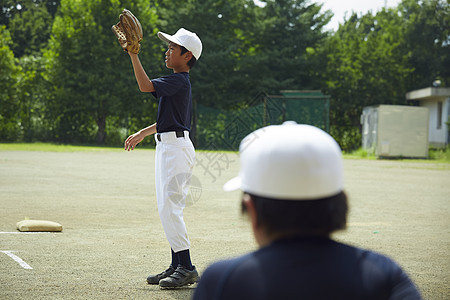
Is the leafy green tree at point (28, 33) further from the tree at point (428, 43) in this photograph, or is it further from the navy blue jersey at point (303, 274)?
the navy blue jersey at point (303, 274)

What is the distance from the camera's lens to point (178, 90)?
5621mm

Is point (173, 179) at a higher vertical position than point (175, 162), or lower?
lower

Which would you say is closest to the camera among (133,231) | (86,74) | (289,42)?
(133,231)

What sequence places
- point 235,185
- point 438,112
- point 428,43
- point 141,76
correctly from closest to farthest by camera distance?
point 235,185 < point 141,76 < point 438,112 < point 428,43

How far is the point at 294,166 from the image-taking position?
64.8 inches

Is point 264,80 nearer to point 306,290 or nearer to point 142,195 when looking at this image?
point 142,195

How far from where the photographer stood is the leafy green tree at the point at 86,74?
39.4 meters

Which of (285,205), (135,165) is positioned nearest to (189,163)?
(285,205)

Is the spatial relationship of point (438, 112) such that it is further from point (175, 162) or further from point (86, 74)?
point (175, 162)

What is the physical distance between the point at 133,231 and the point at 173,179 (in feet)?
11.5

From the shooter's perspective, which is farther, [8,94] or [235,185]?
[8,94]

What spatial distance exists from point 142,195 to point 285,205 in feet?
39.2

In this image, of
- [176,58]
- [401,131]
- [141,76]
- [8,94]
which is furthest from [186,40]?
[8,94]

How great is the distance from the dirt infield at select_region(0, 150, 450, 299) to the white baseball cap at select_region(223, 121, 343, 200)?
217 mm
